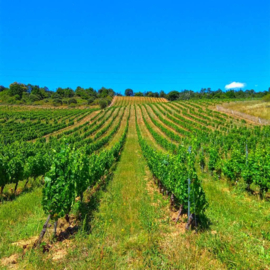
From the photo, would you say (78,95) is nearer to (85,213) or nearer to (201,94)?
(201,94)

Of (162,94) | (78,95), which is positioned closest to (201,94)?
(162,94)

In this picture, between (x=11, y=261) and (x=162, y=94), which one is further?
(x=162, y=94)

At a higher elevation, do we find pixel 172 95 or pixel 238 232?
pixel 172 95

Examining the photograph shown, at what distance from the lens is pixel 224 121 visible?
132 feet

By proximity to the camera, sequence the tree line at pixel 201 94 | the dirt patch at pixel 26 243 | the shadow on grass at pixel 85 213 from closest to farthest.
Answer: the dirt patch at pixel 26 243 < the shadow on grass at pixel 85 213 < the tree line at pixel 201 94

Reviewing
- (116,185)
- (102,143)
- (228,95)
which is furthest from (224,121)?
(228,95)

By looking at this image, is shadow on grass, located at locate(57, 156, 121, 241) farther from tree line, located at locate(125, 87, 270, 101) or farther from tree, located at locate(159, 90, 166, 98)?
tree, located at locate(159, 90, 166, 98)

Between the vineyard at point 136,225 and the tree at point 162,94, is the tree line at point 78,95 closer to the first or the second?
the tree at point 162,94

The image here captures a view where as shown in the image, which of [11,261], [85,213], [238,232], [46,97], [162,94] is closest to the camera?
[11,261]

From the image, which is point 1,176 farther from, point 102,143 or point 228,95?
point 228,95

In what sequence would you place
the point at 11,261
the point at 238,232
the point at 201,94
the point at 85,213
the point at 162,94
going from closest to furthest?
the point at 11,261, the point at 238,232, the point at 85,213, the point at 201,94, the point at 162,94

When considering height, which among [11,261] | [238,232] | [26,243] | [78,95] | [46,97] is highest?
[78,95]

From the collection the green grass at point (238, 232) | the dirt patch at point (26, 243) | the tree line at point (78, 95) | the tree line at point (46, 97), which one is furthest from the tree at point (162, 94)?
the dirt patch at point (26, 243)

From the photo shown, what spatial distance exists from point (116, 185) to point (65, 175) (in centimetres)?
593
